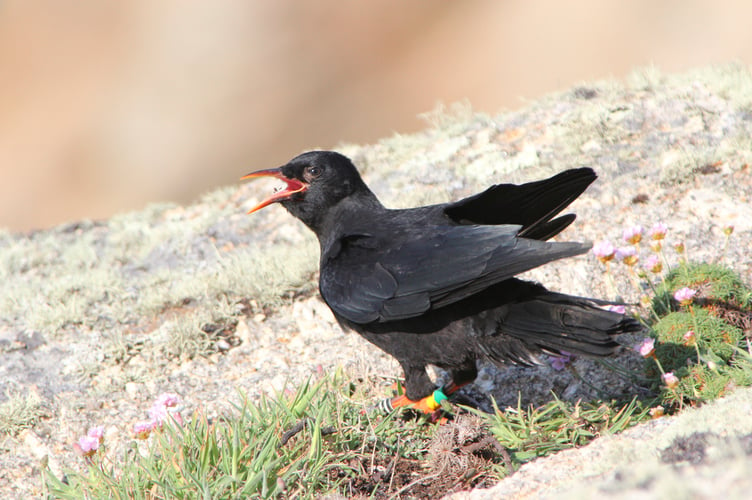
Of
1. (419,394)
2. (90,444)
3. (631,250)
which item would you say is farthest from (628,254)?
(90,444)

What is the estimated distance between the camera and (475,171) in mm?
7156

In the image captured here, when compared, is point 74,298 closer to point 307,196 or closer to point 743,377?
point 307,196

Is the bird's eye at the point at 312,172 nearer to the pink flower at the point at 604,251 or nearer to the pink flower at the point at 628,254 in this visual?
the pink flower at the point at 604,251

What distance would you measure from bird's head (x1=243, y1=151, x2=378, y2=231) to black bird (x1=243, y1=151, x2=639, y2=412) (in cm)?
41

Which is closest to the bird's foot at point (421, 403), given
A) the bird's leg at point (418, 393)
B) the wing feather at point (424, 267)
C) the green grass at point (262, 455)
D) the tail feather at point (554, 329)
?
the bird's leg at point (418, 393)

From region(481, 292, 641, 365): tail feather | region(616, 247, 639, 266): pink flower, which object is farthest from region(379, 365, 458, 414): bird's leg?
region(616, 247, 639, 266): pink flower

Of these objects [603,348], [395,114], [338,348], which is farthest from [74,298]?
[395,114]

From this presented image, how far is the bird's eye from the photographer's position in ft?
16.2

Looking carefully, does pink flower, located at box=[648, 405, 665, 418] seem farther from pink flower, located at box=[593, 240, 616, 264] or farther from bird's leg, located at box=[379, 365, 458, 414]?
bird's leg, located at box=[379, 365, 458, 414]

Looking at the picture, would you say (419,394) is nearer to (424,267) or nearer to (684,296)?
(424,267)

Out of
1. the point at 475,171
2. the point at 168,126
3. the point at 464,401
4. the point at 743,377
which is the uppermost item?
the point at 168,126

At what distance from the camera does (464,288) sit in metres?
3.80

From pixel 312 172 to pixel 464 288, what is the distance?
163cm

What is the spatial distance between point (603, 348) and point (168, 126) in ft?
70.9
